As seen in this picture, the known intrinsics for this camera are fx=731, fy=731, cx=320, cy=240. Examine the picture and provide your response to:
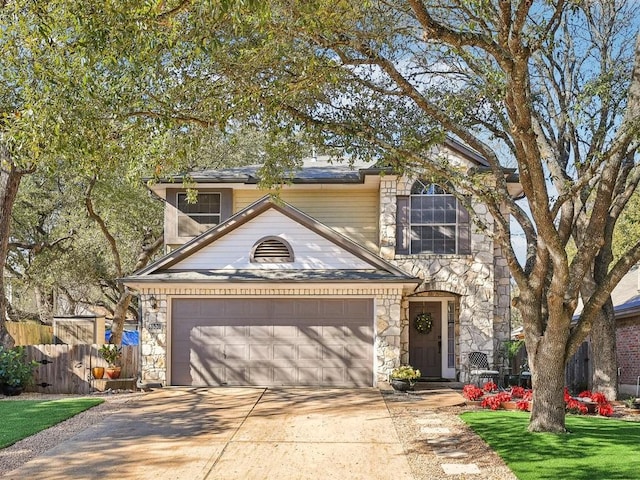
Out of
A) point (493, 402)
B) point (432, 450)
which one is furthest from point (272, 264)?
point (432, 450)

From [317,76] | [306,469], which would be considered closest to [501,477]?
[306,469]

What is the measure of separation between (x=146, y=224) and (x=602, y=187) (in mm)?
18731

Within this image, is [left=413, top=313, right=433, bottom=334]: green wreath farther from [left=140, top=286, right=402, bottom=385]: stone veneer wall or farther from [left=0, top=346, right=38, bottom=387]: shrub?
[left=0, top=346, right=38, bottom=387]: shrub

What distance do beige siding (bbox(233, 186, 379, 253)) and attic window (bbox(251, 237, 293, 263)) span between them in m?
2.52

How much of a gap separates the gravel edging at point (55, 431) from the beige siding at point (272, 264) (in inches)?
147

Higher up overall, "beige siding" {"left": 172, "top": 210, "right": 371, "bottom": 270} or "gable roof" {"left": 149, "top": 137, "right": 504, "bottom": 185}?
"gable roof" {"left": 149, "top": 137, "right": 504, "bottom": 185}

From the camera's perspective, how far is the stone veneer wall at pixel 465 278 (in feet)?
61.7

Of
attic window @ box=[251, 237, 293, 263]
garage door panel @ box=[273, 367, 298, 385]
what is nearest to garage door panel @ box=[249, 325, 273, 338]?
garage door panel @ box=[273, 367, 298, 385]

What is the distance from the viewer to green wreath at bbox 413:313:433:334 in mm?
19891

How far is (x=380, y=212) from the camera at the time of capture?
19312 mm

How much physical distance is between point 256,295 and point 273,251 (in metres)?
1.17

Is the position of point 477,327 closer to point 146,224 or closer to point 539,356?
point 539,356

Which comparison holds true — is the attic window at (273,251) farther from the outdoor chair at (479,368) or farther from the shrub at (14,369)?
the shrub at (14,369)

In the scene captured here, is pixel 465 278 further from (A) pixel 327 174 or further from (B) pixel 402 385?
(A) pixel 327 174
